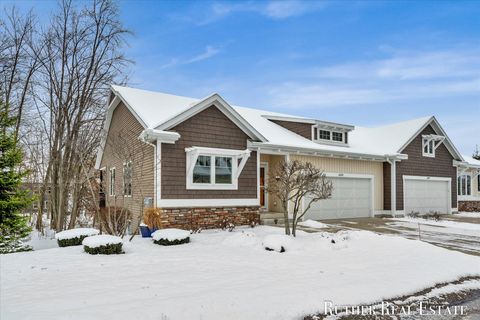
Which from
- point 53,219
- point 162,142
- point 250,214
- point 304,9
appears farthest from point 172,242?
point 304,9

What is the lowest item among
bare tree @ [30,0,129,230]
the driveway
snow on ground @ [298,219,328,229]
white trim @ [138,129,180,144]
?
the driveway

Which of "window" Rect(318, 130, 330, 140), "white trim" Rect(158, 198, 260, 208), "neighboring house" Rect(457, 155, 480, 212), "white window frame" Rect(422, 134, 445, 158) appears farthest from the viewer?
"neighboring house" Rect(457, 155, 480, 212)

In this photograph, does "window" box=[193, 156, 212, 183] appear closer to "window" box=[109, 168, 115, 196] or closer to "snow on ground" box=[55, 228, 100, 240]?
"snow on ground" box=[55, 228, 100, 240]

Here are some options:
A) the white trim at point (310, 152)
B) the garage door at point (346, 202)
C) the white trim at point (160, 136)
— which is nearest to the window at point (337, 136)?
the white trim at point (310, 152)

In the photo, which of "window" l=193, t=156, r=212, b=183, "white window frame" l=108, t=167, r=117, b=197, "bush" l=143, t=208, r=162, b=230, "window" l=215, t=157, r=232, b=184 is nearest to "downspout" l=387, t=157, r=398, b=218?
"window" l=215, t=157, r=232, b=184

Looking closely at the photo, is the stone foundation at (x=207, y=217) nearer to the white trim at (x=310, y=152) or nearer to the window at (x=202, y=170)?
the window at (x=202, y=170)

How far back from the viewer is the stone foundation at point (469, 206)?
23.8m

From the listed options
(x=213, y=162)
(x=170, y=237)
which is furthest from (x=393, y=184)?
(x=170, y=237)

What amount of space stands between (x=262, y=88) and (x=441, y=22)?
12958 mm

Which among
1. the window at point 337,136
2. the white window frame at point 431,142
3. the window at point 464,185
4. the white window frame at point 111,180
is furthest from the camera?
the window at point 464,185

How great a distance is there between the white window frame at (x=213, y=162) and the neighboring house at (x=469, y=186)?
17591mm

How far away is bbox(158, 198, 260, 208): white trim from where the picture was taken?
37.9 ft

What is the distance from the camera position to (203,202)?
12352 millimetres

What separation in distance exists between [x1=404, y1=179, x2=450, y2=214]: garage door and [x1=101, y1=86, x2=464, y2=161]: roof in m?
2.64
